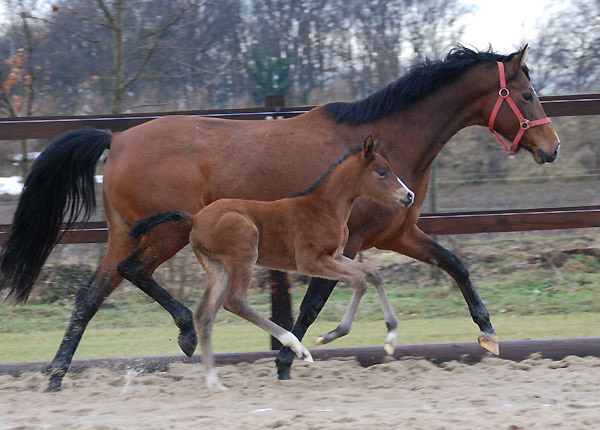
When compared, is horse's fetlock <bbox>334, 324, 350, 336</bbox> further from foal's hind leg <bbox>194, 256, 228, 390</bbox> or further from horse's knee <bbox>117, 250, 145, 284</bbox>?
horse's knee <bbox>117, 250, 145, 284</bbox>

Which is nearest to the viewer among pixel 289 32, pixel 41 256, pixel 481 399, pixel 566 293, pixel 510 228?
pixel 481 399

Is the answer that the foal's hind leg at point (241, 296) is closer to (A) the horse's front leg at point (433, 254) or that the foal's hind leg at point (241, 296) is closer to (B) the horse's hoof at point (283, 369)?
(B) the horse's hoof at point (283, 369)

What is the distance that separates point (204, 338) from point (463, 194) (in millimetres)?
4638

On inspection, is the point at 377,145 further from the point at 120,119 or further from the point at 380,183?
the point at 120,119

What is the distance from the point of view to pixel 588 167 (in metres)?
8.29

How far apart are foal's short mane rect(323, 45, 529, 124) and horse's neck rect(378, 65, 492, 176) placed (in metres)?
0.04

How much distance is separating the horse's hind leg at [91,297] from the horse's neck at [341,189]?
1256mm

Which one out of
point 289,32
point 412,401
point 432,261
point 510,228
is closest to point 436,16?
point 289,32

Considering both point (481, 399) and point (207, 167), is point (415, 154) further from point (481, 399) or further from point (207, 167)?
point (481, 399)

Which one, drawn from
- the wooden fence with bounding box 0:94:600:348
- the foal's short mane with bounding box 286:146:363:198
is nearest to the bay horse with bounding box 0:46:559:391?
the foal's short mane with bounding box 286:146:363:198

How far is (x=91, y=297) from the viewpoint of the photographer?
173 inches

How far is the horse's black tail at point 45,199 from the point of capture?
15.0 feet

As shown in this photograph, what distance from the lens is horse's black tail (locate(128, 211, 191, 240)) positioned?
3.97 meters

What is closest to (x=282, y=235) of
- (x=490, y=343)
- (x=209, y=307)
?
(x=209, y=307)
